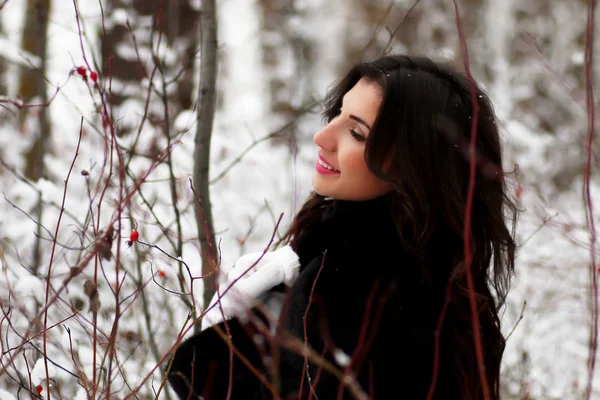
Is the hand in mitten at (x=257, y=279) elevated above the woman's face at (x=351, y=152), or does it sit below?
below

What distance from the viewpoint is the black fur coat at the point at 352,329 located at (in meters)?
1.46

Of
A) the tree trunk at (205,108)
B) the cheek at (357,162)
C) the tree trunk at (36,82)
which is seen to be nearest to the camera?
the cheek at (357,162)

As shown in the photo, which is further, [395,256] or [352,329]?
[395,256]

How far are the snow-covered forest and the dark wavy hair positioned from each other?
0.18 m

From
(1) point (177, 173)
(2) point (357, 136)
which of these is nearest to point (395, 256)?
(2) point (357, 136)

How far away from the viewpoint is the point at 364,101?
1.65 meters

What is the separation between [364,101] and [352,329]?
0.61 m

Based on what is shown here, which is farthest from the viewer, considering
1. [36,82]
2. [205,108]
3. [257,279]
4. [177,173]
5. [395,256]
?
[36,82]

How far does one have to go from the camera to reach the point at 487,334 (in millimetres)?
1653

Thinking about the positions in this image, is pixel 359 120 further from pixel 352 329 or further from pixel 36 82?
pixel 36 82

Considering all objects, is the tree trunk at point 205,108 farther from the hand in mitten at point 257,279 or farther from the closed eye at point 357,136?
the closed eye at point 357,136

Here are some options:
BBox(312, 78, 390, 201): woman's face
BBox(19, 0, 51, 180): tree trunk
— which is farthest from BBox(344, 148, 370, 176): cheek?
BBox(19, 0, 51, 180): tree trunk

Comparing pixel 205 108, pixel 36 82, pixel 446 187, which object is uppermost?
pixel 36 82

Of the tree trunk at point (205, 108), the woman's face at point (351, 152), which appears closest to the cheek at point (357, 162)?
the woman's face at point (351, 152)
